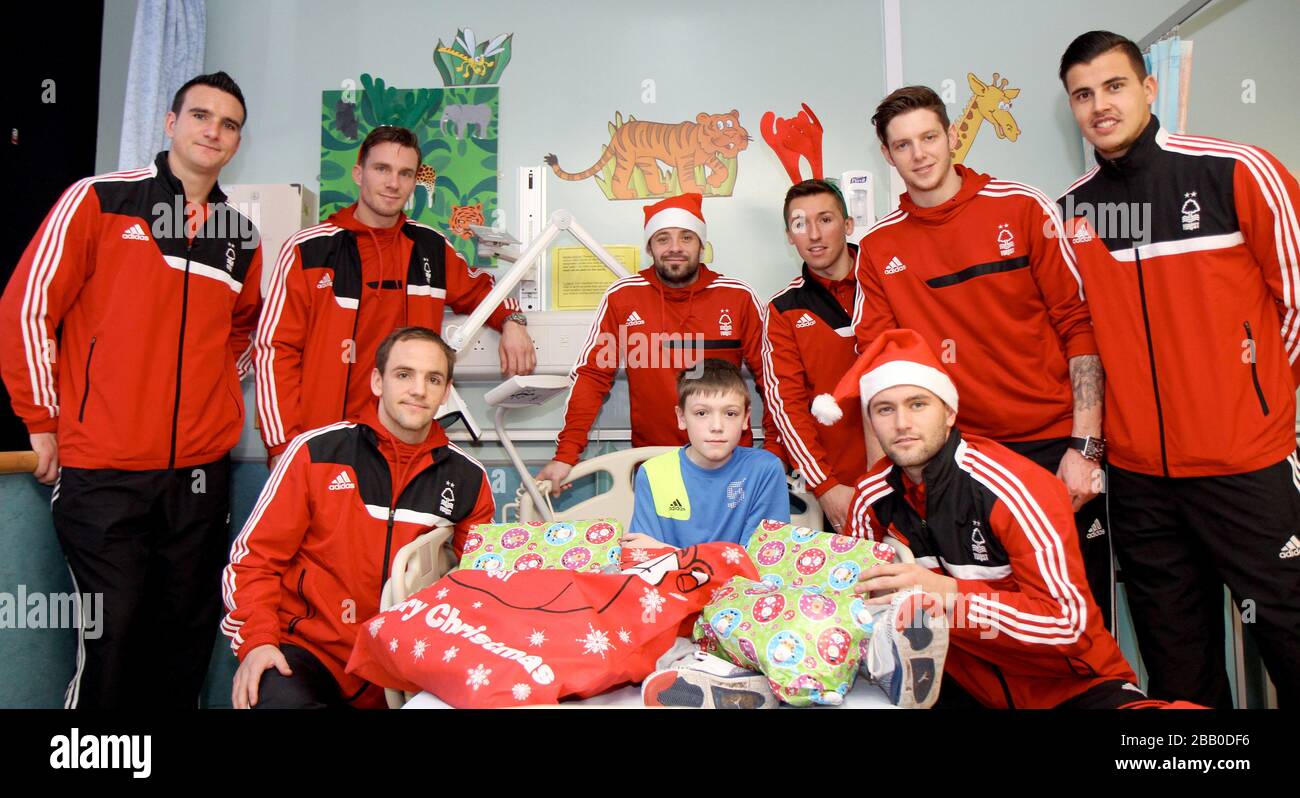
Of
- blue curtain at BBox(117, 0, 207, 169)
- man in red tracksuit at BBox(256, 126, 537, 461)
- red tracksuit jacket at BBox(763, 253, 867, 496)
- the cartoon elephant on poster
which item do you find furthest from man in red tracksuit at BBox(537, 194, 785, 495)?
blue curtain at BBox(117, 0, 207, 169)

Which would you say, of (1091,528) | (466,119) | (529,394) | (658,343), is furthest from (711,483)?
(466,119)

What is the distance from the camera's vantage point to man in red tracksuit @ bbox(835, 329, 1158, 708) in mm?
1558

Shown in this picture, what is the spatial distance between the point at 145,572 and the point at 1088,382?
9.00ft

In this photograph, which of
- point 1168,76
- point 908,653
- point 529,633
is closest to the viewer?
point 908,653

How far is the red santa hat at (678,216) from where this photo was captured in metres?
2.94

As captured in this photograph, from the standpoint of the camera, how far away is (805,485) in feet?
8.23

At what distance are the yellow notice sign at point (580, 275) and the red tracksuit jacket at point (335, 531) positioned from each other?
1419 mm

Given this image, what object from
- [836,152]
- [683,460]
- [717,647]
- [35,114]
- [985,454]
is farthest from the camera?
[836,152]

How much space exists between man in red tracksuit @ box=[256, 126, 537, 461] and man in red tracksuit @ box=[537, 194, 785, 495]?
30 centimetres

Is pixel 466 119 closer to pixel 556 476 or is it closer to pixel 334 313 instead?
pixel 334 313

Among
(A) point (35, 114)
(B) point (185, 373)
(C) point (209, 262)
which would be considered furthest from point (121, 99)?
(B) point (185, 373)

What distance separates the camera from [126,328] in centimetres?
232
